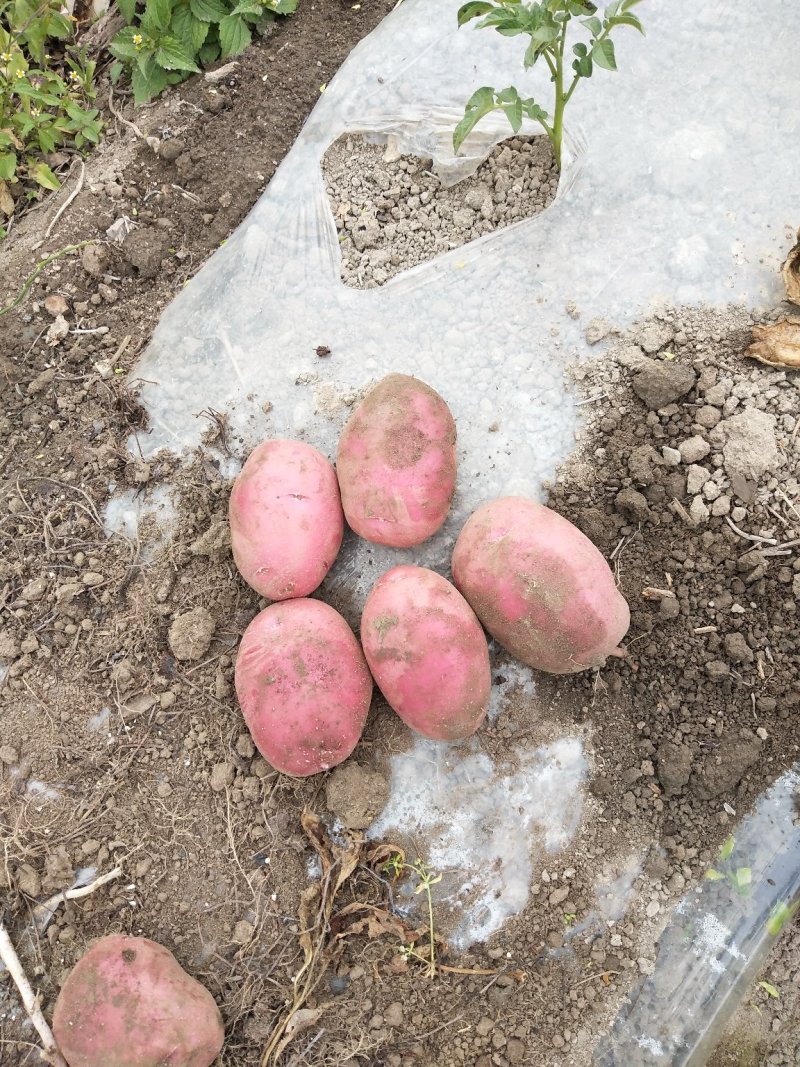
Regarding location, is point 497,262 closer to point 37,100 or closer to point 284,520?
point 284,520

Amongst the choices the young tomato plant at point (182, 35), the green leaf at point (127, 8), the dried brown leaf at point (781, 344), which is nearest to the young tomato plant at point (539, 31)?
the dried brown leaf at point (781, 344)

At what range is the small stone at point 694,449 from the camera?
173 cm

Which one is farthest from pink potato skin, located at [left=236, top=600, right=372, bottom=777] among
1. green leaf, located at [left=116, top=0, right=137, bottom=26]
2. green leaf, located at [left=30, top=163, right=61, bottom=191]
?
green leaf, located at [left=116, top=0, right=137, bottom=26]

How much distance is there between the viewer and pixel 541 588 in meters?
1.56

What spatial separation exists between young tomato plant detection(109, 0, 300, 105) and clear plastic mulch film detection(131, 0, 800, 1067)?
332mm

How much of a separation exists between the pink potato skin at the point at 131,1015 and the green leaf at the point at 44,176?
182 cm

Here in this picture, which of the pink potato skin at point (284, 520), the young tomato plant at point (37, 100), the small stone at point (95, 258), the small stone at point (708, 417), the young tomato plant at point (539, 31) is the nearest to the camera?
the young tomato plant at point (539, 31)

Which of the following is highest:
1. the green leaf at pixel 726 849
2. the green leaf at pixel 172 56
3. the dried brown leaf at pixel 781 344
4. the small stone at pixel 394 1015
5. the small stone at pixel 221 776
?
the green leaf at pixel 172 56

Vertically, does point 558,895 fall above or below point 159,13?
below

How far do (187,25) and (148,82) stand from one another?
0.56 ft

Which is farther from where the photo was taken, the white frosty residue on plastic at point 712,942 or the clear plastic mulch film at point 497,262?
the clear plastic mulch film at point 497,262

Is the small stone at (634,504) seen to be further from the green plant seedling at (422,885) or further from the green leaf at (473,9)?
the green leaf at (473,9)

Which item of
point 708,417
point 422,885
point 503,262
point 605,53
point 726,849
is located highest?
point 605,53

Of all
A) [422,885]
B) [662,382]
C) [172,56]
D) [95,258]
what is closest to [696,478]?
[662,382]
